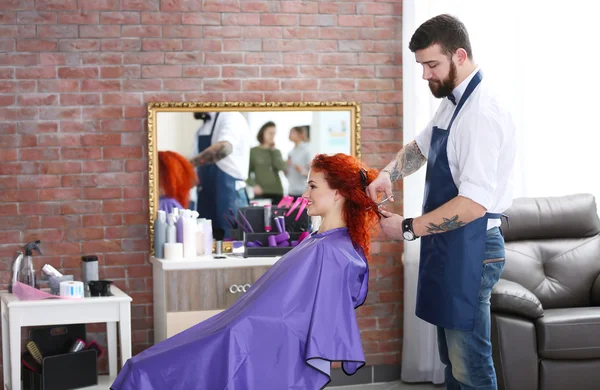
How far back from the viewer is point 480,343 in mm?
2350

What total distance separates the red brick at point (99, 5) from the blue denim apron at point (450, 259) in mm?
2031

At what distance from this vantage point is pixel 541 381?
3.53m

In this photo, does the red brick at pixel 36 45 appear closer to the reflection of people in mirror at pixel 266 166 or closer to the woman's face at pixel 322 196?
the reflection of people in mirror at pixel 266 166

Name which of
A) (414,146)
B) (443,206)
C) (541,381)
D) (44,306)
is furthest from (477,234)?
(44,306)

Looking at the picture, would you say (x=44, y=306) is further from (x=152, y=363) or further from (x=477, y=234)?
(x=477, y=234)

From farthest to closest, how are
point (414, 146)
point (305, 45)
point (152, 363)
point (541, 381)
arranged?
point (305, 45) → point (541, 381) → point (414, 146) → point (152, 363)

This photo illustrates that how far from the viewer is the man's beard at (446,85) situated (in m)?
2.39

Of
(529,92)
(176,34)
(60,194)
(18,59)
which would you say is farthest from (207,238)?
(529,92)

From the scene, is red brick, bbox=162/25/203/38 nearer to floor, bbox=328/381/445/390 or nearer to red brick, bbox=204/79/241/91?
red brick, bbox=204/79/241/91

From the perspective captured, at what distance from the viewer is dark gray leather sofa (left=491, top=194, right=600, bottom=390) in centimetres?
348

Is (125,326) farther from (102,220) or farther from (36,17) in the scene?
(36,17)

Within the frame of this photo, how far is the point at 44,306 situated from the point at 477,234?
1877mm

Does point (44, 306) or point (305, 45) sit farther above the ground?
point (305, 45)

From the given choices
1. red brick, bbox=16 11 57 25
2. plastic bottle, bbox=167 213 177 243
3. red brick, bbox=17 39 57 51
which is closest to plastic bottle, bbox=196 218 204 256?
plastic bottle, bbox=167 213 177 243
